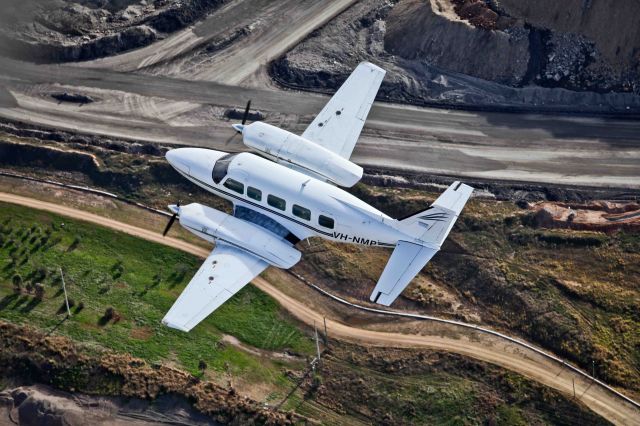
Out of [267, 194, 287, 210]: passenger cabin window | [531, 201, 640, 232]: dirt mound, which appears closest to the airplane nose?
[267, 194, 287, 210]: passenger cabin window

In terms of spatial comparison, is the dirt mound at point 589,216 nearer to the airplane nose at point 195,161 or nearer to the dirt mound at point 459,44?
the dirt mound at point 459,44

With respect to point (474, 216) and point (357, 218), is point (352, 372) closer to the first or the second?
point (357, 218)

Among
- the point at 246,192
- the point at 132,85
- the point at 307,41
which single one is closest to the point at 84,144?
the point at 132,85

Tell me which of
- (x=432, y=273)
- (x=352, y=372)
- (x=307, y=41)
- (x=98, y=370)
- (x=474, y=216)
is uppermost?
(x=307, y=41)

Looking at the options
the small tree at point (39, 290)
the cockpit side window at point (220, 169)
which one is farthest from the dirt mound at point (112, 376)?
the cockpit side window at point (220, 169)

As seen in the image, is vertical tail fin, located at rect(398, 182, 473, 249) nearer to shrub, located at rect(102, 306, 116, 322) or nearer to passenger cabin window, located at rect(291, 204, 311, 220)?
passenger cabin window, located at rect(291, 204, 311, 220)
